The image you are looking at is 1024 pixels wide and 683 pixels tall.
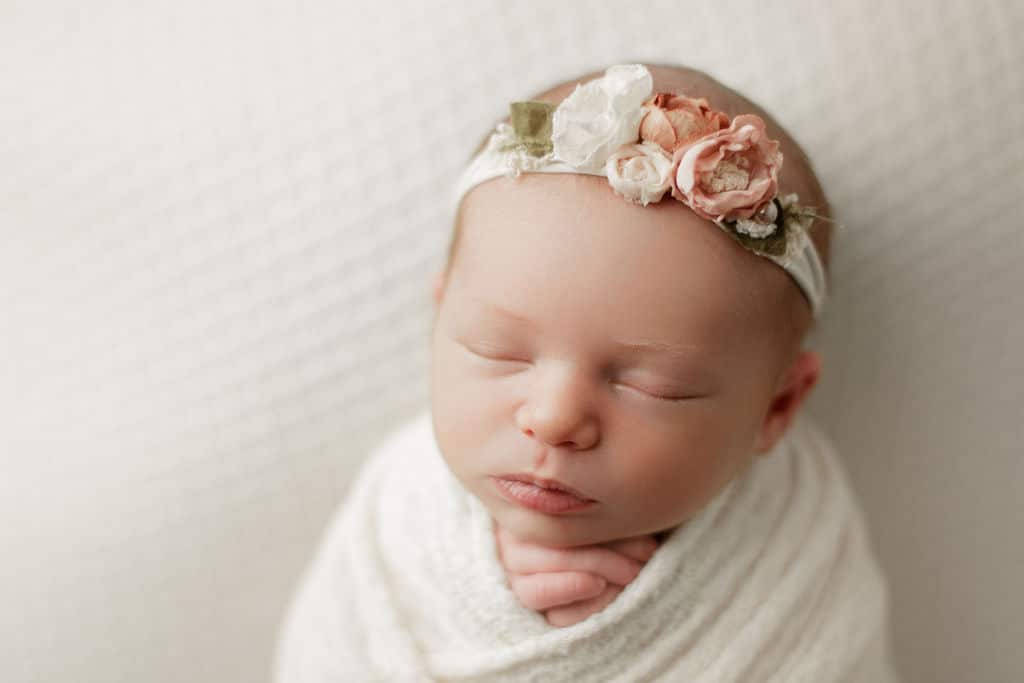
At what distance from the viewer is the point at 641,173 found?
38.0 inches

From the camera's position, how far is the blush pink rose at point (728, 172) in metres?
0.94

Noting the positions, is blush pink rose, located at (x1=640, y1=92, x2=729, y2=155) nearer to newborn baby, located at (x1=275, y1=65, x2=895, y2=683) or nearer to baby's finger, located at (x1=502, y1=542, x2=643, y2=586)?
newborn baby, located at (x1=275, y1=65, x2=895, y2=683)

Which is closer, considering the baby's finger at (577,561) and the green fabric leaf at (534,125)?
the green fabric leaf at (534,125)

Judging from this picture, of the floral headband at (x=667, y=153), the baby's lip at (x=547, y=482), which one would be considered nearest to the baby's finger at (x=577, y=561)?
the baby's lip at (x=547, y=482)

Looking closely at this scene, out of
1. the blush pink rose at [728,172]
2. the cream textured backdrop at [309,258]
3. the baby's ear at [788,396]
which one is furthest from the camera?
the cream textured backdrop at [309,258]

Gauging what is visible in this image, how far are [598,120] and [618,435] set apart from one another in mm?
329

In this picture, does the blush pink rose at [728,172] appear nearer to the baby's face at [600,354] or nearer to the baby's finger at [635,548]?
the baby's face at [600,354]

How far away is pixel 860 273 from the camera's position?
4.49 ft

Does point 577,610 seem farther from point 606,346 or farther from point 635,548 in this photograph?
point 606,346

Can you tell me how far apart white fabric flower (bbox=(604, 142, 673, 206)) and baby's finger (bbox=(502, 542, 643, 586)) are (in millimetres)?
425

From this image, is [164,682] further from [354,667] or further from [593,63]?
[593,63]

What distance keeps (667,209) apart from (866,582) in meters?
0.61

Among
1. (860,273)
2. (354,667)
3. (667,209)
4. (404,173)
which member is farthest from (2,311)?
(860,273)

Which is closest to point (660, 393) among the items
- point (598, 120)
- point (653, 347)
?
point (653, 347)
